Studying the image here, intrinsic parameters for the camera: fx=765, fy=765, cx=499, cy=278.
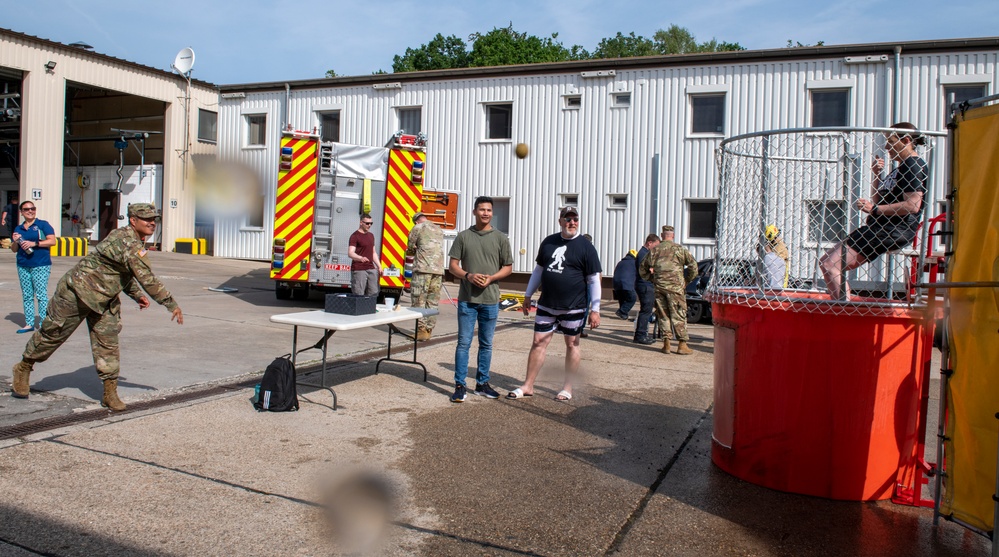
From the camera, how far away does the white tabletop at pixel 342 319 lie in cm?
629

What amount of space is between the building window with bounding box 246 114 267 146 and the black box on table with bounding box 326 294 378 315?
19.7m

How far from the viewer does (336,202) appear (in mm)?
13727

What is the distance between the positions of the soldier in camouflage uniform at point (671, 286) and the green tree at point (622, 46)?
53.0m

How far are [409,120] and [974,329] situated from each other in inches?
838

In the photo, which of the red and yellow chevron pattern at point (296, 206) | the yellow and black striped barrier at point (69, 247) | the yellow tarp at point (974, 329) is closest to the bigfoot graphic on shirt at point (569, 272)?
the yellow tarp at point (974, 329)

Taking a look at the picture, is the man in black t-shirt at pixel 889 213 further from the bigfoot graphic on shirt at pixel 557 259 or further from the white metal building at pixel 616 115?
the white metal building at pixel 616 115

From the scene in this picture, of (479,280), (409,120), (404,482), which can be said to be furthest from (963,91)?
(404,482)

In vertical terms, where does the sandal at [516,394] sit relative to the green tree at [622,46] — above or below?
below

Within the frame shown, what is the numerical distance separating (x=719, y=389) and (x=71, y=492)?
3.85 m

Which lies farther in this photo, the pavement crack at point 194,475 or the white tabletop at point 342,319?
the white tabletop at point 342,319

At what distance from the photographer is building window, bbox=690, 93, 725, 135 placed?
1942 cm

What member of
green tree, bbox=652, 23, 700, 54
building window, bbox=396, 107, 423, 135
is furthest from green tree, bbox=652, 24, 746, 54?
building window, bbox=396, 107, 423, 135

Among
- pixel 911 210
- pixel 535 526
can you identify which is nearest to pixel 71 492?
pixel 535 526

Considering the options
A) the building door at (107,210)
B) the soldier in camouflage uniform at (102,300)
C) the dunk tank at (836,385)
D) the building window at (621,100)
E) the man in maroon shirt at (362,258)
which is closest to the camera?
the dunk tank at (836,385)
